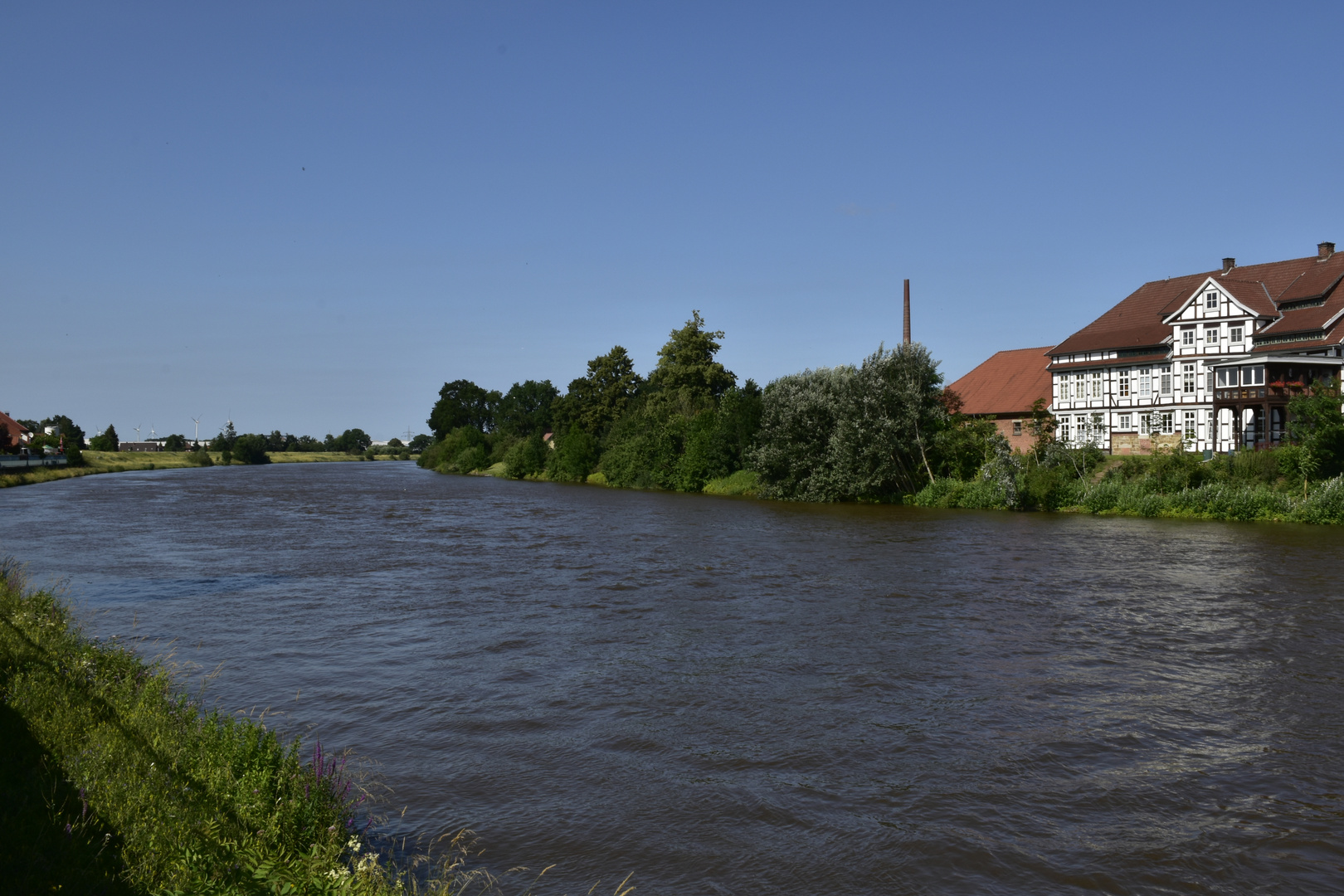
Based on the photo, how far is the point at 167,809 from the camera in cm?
571

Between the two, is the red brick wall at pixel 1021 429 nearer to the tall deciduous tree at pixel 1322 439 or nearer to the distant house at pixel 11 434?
the tall deciduous tree at pixel 1322 439

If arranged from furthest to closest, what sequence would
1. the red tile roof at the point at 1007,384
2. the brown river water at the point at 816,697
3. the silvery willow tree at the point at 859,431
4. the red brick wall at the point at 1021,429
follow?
the red tile roof at the point at 1007,384 < the red brick wall at the point at 1021,429 < the silvery willow tree at the point at 859,431 < the brown river water at the point at 816,697

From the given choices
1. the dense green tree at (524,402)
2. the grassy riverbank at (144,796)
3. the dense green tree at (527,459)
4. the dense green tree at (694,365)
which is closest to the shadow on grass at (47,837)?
the grassy riverbank at (144,796)

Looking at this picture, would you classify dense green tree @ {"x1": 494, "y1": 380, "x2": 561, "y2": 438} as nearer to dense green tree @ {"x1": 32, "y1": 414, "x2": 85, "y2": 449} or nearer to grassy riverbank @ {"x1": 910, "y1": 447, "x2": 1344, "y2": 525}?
dense green tree @ {"x1": 32, "y1": 414, "x2": 85, "y2": 449}

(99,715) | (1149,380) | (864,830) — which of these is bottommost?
(864,830)

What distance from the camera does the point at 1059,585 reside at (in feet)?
64.4

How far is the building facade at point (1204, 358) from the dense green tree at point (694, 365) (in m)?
27.6

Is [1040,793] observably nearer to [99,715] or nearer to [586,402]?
[99,715]

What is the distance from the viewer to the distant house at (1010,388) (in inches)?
2156

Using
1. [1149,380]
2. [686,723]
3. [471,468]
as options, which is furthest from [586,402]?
[686,723]

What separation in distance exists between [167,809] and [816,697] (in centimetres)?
751

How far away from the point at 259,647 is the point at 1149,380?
1894 inches

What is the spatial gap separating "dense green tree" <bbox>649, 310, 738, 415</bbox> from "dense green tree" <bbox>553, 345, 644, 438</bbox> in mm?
5322

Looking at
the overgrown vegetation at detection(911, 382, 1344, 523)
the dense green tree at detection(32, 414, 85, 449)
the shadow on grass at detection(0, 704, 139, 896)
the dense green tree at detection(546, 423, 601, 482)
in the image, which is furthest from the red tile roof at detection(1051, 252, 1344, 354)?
the dense green tree at detection(32, 414, 85, 449)
